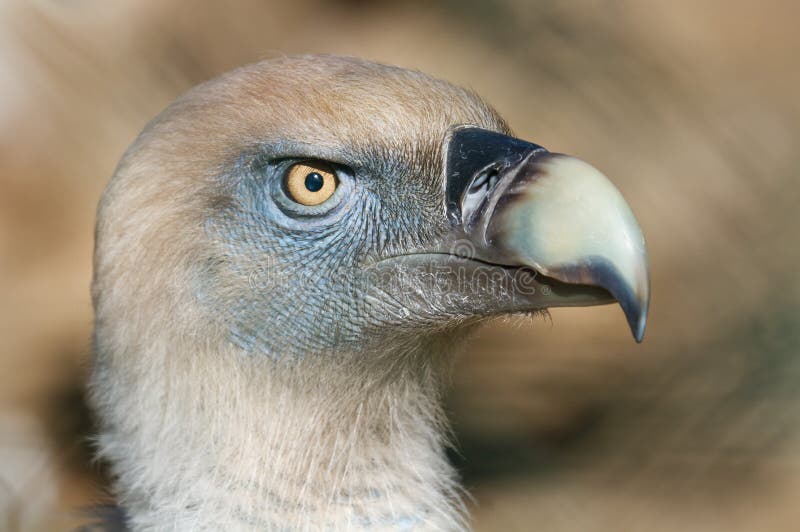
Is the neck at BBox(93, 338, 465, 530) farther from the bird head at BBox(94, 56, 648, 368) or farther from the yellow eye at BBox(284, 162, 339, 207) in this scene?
the yellow eye at BBox(284, 162, 339, 207)

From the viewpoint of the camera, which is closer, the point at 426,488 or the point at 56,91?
the point at 426,488

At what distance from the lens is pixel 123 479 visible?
8.61 ft

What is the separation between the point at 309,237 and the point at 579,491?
318cm

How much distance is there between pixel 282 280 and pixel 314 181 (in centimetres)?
26

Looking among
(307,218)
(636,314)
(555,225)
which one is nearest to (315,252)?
(307,218)

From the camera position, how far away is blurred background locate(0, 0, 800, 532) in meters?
4.67

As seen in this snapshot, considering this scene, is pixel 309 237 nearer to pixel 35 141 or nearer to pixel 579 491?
pixel 579 491

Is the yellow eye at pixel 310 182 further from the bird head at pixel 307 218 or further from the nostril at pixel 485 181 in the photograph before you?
the nostril at pixel 485 181

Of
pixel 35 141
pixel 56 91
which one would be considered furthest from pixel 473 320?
pixel 35 141

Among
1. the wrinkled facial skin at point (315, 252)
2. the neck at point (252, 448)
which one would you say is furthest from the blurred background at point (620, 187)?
the wrinkled facial skin at point (315, 252)

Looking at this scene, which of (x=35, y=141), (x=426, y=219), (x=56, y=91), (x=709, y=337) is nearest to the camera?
(x=426, y=219)

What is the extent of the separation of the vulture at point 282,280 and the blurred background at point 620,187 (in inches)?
81.7

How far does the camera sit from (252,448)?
2.49 m

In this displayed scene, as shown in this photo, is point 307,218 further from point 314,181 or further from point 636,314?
point 636,314
